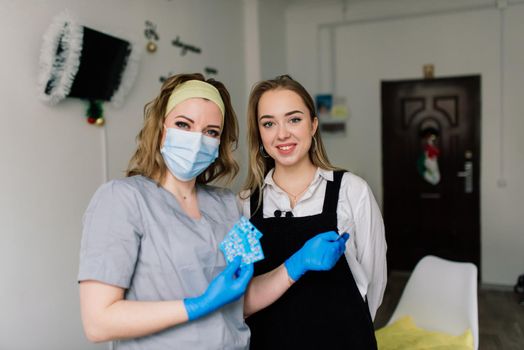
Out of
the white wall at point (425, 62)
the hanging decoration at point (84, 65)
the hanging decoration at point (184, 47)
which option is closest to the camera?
the hanging decoration at point (84, 65)

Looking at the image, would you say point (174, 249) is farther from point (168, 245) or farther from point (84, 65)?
point (84, 65)

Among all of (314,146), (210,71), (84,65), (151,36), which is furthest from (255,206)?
(210,71)

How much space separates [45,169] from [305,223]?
131 cm

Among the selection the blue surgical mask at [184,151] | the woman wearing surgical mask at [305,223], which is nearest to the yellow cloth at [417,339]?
the woman wearing surgical mask at [305,223]

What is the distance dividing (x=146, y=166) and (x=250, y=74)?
3.19 metres

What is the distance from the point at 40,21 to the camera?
212 centimetres

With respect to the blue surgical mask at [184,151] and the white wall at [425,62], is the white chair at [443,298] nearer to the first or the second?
the blue surgical mask at [184,151]

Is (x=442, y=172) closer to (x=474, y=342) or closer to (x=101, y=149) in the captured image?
(x=474, y=342)

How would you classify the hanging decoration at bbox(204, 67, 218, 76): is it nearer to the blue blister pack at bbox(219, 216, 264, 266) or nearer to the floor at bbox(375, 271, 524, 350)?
the floor at bbox(375, 271, 524, 350)

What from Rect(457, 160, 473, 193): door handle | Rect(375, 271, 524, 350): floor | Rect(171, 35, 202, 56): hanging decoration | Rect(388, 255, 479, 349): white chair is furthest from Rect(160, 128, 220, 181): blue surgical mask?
Rect(457, 160, 473, 193): door handle

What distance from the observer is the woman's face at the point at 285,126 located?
59.7 inches

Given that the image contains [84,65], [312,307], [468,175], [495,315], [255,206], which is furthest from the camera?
[468,175]

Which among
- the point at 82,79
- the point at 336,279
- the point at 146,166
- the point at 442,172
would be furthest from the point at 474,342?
the point at 442,172

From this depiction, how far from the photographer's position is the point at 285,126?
152cm
